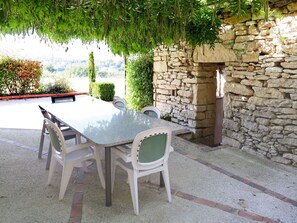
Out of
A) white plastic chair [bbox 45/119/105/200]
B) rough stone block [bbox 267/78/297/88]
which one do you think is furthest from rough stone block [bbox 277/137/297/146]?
white plastic chair [bbox 45/119/105/200]

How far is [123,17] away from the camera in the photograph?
12.4 feet

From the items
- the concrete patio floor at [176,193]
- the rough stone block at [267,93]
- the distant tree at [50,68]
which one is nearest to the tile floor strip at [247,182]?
the concrete patio floor at [176,193]

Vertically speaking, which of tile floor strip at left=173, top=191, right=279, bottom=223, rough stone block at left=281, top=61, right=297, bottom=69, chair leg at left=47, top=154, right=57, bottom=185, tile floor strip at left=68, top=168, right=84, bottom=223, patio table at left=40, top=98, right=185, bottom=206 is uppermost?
rough stone block at left=281, top=61, right=297, bottom=69

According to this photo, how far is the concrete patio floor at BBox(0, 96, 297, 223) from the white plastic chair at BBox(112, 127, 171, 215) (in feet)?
0.90

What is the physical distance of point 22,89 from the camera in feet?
35.2

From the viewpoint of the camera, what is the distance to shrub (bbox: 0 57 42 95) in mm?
10227

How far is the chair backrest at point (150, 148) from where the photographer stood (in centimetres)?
264

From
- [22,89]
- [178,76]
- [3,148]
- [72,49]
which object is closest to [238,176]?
[178,76]

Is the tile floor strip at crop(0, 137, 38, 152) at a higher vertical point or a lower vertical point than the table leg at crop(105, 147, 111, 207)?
lower

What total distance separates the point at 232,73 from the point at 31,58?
30.0ft

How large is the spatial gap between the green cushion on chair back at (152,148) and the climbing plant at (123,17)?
157cm

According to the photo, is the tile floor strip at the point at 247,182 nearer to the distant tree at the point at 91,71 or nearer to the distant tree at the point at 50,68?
the distant tree at the point at 91,71

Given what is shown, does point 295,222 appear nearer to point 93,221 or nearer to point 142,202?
point 142,202

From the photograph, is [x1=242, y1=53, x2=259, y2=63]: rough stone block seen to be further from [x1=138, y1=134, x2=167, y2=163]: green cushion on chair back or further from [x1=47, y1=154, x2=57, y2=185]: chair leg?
[x1=47, y1=154, x2=57, y2=185]: chair leg
